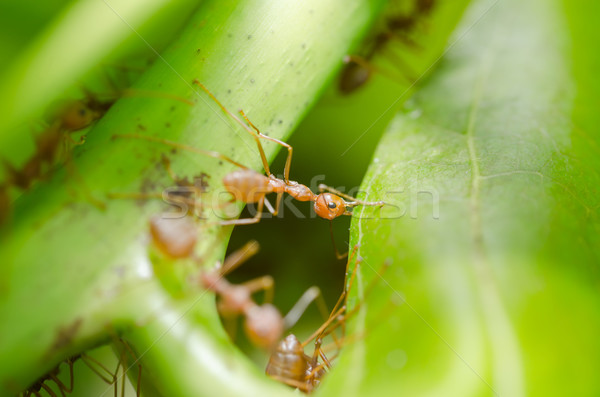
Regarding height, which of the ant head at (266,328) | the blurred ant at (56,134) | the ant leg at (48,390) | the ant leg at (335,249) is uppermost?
the blurred ant at (56,134)

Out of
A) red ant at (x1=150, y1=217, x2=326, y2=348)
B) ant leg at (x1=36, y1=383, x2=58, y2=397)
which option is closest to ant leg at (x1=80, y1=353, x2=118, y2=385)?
ant leg at (x1=36, y1=383, x2=58, y2=397)

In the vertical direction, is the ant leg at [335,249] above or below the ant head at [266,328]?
below

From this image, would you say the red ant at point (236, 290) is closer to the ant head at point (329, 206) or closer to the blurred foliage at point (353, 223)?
the blurred foliage at point (353, 223)

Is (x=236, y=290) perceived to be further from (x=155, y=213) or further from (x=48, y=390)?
(x=48, y=390)

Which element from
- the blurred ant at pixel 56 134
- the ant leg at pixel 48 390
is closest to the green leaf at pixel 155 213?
the blurred ant at pixel 56 134

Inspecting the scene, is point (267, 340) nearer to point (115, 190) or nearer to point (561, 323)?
point (115, 190)

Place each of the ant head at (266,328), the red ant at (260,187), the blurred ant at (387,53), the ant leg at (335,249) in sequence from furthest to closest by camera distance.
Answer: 1. the blurred ant at (387,53)
2. the ant leg at (335,249)
3. the ant head at (266,328)
4. the red ant at (260,187)
